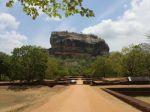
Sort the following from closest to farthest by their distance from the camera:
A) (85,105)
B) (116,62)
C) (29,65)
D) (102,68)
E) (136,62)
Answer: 1. (85,105)
2. (29,65)
3. (136,62)
4. (116,62)
5. (102,68)

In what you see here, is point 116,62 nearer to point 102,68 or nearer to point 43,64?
point 102,68

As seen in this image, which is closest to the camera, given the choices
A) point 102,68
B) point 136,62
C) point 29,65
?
point 29,65

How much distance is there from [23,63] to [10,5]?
2584 inches

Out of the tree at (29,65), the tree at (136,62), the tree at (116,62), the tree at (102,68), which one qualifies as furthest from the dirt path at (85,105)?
the tree at (102,68)

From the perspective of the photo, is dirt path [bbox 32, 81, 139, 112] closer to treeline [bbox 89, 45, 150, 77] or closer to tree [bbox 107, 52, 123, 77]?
treeline [bbox 89, 45, 150, 77]

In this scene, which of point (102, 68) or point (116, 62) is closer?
point (116, 62)

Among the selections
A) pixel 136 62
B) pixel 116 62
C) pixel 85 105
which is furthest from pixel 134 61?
pixel 85 105

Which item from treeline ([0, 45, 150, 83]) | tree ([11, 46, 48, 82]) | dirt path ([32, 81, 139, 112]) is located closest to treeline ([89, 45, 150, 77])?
treeline ([0, 45, 150, 83])

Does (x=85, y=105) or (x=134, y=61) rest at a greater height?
(x=134, y=61)

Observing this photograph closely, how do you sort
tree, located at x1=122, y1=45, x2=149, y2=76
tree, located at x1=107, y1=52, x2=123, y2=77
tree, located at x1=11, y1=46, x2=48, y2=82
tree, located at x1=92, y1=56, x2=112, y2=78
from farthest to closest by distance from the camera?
tree, located at x1=92, y1=56, x2=112, y2=78 < tree, located at x1=107, y1=52, x2=123, y2=77 < tree, located at x1=122, y1=45, x2=149, y2=76 < tree, located at x1=11, y1=46, x2=48, y2=82

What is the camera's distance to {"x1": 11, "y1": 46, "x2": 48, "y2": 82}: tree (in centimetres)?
7331

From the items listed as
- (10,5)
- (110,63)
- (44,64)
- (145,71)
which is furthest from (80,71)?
(10,5)

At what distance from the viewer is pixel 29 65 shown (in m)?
73.4

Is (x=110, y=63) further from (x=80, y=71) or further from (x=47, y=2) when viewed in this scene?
(x=47, y=2)
